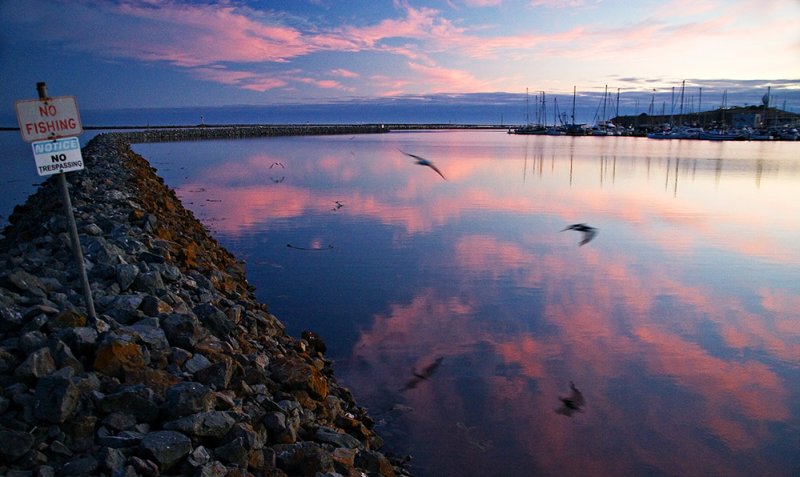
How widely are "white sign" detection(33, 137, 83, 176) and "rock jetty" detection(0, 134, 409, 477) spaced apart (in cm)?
125

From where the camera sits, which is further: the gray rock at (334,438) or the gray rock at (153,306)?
the gray rock at (153,306)

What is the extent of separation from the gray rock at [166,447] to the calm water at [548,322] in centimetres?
267

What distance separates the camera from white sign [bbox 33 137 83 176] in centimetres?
470

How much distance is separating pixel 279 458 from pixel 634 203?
2260 centimetres

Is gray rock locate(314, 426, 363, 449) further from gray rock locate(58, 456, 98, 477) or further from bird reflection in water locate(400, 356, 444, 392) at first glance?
bird reflection in water locate(400, 356, 444, 392)

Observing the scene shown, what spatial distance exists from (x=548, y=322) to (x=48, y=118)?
24.9 ft

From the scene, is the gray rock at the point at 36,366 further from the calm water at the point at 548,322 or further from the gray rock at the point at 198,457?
the calm water at the point at 548,322

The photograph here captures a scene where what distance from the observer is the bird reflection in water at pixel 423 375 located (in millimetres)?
7333

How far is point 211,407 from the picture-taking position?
14.1 feet

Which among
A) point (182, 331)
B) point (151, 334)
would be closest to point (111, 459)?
point (151, 334)

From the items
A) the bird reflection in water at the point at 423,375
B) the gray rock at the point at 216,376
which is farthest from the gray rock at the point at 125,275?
the bird reflection in water at the point at 423,375

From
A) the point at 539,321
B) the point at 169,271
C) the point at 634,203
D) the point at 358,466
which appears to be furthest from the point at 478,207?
the point at 358,466

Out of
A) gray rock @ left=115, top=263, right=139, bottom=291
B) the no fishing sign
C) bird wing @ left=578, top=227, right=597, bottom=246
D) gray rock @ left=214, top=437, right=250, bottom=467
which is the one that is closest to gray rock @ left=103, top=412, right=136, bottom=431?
gray rock @ left=214, top=437, right=250, bottom=467

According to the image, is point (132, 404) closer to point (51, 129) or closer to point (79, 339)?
point (79, 339)
